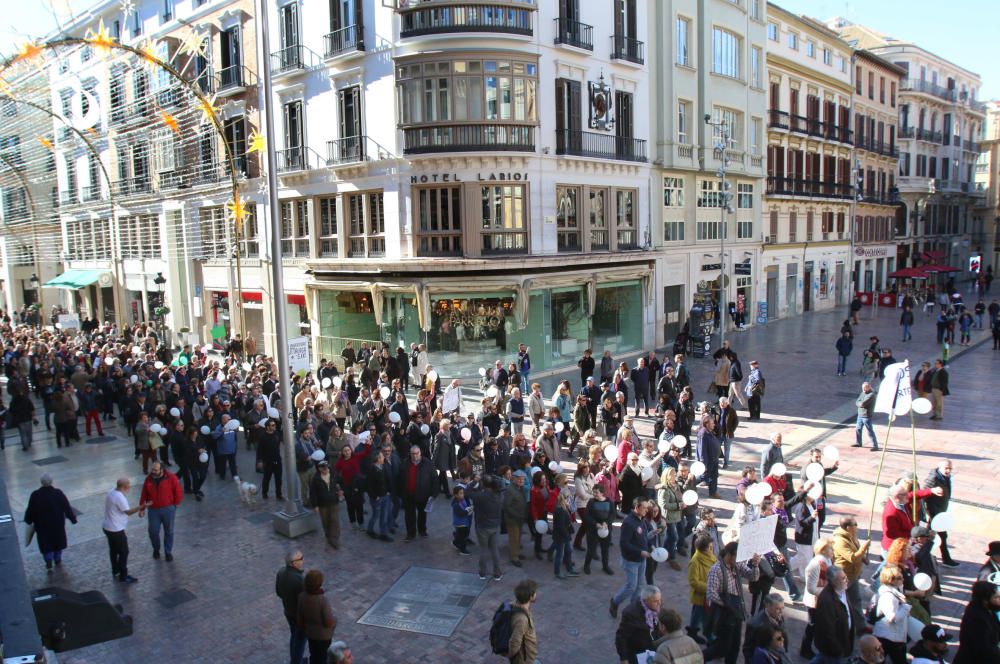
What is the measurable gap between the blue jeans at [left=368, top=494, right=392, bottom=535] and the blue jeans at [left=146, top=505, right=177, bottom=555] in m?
2.98

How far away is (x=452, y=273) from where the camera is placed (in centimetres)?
2322

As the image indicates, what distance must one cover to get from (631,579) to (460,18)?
18720mm

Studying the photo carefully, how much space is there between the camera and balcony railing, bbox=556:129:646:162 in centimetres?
2477

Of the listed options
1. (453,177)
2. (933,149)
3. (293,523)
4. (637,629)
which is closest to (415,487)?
(293,523)

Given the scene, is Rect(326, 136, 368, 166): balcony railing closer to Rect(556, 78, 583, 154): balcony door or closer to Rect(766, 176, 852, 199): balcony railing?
Rect(556, 78, 583, 154): balcony door

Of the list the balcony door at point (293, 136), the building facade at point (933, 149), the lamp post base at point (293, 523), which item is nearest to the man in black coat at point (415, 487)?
the lamp post base at point (293, 523)

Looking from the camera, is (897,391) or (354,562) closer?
(354,562)

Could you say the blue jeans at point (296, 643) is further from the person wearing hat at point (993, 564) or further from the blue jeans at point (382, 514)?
the person wearing hat at point (993, 564)

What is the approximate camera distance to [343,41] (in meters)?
24.5

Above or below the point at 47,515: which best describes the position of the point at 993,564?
above

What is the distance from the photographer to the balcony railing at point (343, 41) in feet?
78.7

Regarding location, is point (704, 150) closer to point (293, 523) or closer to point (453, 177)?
point (453, 177)

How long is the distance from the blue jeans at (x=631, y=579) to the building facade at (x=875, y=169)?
43378 millimetres

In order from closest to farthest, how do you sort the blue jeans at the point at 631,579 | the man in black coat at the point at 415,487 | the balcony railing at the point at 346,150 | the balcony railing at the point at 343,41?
the blue jeans at the point at 631,579
the man in black coat at the point at 415,487
the balcony railing at the point at 343,41
the balcony railing at the point at 346,150
